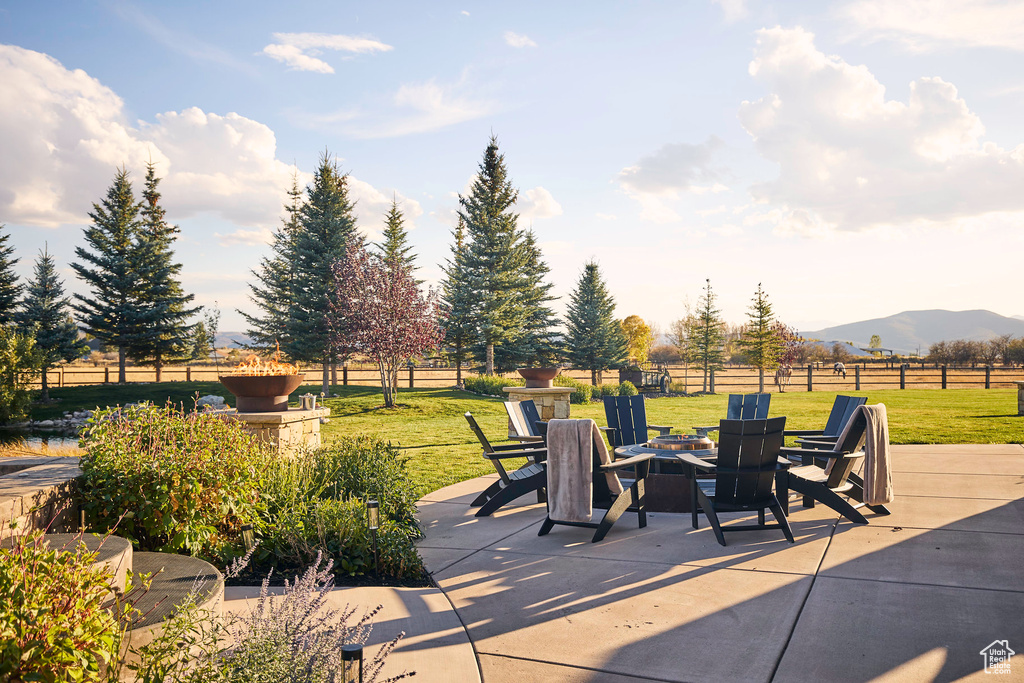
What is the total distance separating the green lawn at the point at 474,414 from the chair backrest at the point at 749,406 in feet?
11.4

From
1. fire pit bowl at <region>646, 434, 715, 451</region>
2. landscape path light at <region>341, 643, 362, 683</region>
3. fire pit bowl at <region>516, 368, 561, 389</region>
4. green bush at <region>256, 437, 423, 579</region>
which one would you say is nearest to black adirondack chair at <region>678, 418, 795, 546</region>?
fire pit bowl at <region>646, 434, 715, 451</region>

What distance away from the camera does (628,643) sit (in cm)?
338

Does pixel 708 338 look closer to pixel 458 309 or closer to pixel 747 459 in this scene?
pixel 458 309

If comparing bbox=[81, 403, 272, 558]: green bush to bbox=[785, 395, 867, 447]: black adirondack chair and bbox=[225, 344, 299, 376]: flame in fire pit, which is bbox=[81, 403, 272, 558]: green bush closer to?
bbox=[225, 344, 299, 376]: flame in fire pit

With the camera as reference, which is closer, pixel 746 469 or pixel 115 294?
pixel 746 469

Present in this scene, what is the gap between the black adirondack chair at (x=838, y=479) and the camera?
5641 mm

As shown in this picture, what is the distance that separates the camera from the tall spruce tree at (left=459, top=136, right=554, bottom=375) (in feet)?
93.7

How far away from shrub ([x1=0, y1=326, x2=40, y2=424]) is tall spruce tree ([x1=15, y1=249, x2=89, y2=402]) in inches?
360

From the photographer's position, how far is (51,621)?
207cm

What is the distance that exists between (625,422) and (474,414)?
10.2 m

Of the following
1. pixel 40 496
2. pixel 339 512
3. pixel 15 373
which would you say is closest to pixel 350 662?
pixel 40 496

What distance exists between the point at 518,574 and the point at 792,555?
2130 mm

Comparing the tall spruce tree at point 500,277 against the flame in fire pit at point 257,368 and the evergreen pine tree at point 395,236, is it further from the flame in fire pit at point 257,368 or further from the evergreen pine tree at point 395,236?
the flame in fire pit at point 257,368

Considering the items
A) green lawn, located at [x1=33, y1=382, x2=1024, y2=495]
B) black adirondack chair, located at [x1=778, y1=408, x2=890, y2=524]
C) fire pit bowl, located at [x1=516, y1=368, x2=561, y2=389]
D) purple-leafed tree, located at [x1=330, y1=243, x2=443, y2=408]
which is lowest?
green lawn, located at [x1=33, y1=382, x2=1024, y2=495]
